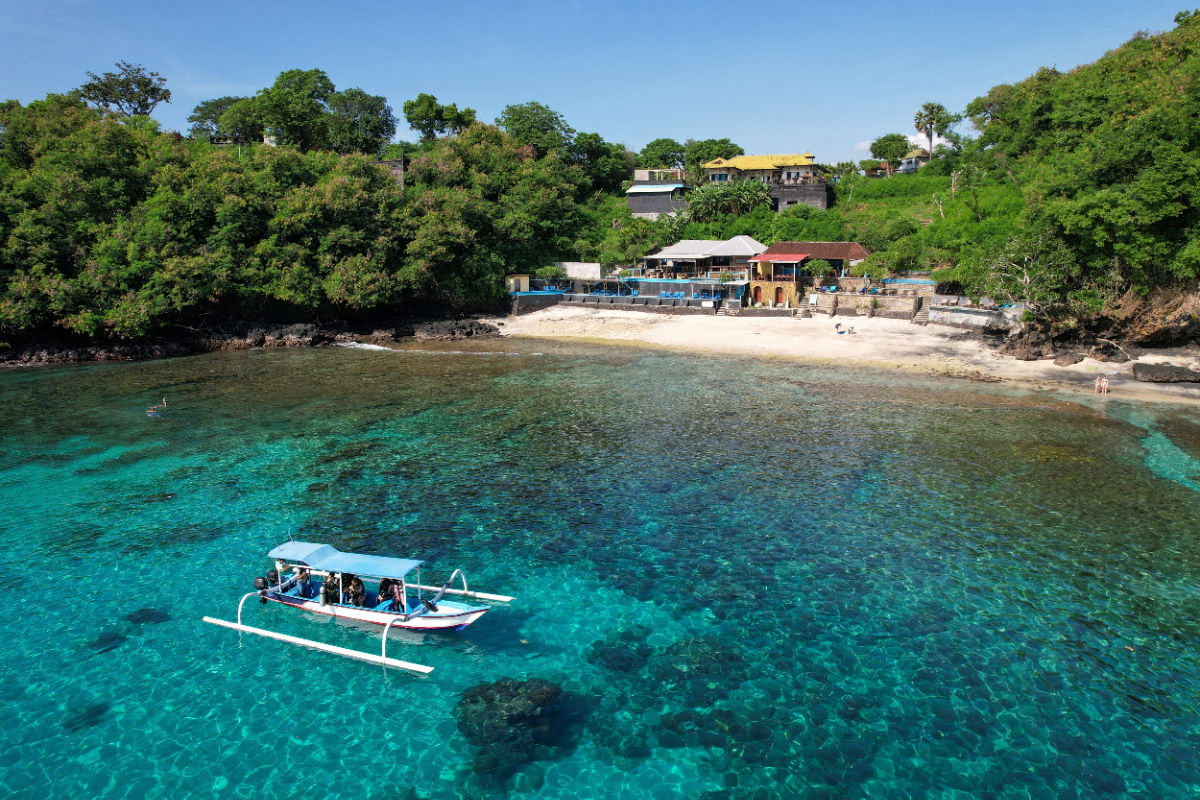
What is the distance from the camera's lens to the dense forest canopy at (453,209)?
111 feet

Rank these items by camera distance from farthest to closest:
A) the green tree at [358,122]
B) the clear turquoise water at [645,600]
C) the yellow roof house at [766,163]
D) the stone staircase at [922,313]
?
the yellow roof house at [766,163] < the green tree at [358,122] < the stone staircase at [922,313] < the clear turquoise water at [645,600]

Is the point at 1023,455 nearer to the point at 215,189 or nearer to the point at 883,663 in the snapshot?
the point at 883,663

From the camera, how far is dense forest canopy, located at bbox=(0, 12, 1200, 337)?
1330 inches

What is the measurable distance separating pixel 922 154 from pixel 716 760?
10079 cm

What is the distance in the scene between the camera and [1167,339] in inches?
1375

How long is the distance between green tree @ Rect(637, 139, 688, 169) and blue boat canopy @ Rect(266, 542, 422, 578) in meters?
88.7

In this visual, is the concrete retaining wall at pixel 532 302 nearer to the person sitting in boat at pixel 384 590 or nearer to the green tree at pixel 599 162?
the green tree at pixel 599 162

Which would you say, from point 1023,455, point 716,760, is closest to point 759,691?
point 716,760

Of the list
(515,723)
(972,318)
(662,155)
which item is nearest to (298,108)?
(662,155)

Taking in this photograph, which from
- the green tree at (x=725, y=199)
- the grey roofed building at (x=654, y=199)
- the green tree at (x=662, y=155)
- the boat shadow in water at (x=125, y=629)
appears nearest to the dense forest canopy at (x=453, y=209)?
the green tree at (x=725, y=199)

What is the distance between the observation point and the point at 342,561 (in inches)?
536

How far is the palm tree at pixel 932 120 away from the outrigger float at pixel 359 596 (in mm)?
88731

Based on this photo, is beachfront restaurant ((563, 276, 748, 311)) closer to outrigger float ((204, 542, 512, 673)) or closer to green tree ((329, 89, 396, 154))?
green tree ((329, 89, 396, 154))

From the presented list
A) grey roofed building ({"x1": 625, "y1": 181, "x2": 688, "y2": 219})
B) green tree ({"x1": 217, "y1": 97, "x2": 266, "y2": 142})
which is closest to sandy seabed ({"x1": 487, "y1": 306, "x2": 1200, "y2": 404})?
grey roofed building ({"x1": 625, "y1": 181, "x2": 688, "y2": 219})
